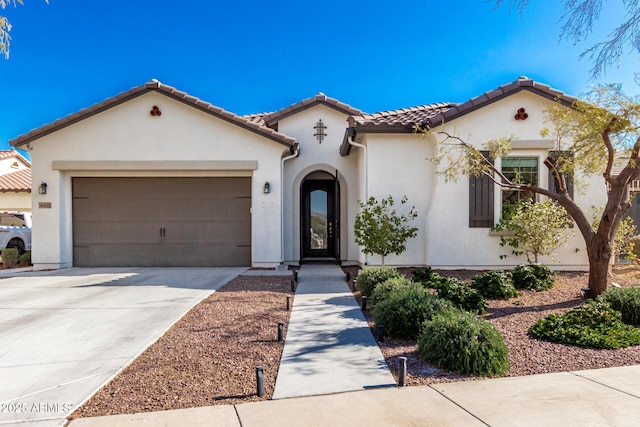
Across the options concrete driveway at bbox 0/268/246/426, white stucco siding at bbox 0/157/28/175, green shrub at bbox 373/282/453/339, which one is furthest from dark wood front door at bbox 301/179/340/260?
white stucco siding at bbox 0/157/28/175

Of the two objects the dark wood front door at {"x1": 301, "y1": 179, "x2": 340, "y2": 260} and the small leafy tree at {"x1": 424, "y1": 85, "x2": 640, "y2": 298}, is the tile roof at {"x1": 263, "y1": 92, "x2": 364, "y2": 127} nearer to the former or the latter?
the dark wood front door at {"x1": 301, "y1": 179, "x2": 340, "y2": 260}

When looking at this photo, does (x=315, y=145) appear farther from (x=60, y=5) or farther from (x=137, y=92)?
(x=60, y=5)

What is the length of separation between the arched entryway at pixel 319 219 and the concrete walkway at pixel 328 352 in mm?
5961

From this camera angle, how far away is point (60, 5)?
11.6 m

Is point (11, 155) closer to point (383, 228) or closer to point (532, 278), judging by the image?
point (383, 228)

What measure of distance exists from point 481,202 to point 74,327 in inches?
353

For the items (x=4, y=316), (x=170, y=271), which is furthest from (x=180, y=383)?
(x=170, y=271)

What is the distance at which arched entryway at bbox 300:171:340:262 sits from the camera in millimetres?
14195

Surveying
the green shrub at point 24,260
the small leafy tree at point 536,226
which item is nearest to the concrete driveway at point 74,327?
the green shrub at point 24,260

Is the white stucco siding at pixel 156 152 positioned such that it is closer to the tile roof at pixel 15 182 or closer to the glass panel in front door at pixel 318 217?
the glass panel in front door at pixel 318 217

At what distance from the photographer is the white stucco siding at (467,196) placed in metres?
10.8

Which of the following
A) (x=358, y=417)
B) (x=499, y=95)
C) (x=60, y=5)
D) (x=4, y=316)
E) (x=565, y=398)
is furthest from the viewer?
(x=60, y=5)

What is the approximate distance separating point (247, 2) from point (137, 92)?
152 inches

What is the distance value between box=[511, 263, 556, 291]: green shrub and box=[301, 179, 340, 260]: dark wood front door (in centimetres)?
635
